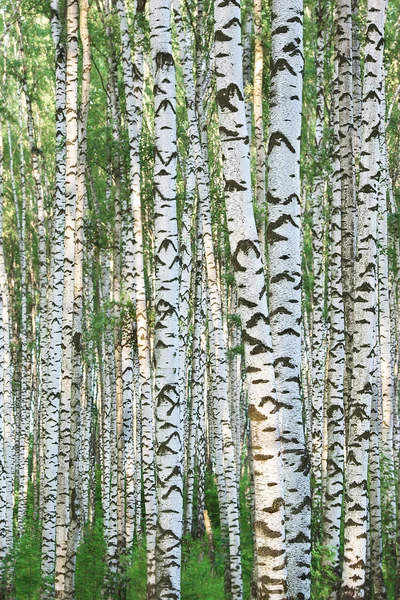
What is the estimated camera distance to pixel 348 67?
25.5 feet

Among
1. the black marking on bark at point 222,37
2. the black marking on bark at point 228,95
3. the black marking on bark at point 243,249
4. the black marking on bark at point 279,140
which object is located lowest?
the black marking on bark at point 243,249

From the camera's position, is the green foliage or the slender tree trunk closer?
the green foliage

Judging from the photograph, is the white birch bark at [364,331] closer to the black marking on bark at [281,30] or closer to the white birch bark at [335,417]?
the white birch bark at [335,417]

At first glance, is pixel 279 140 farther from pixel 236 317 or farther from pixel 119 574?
pixel 236 317

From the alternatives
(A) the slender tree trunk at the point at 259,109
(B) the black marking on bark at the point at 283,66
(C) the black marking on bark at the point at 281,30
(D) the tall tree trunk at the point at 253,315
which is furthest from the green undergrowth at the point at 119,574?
(C) the black marking on bark at the point at 281,30

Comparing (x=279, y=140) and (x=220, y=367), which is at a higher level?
(x=279, y=140)

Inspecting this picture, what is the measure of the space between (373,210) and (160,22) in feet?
8.34

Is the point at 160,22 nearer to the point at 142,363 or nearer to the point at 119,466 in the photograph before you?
the point at 142,363

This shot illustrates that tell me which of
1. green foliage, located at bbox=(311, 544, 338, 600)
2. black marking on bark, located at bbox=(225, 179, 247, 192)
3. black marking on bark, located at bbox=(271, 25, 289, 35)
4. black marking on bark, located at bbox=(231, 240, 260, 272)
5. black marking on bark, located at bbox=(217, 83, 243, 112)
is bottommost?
green foliage, located at bbox=(311, 544, 338, 600)

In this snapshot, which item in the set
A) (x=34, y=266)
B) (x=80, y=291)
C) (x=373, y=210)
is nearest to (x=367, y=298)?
(x=373, y=210)

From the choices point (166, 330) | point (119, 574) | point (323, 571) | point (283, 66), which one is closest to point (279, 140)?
point (283, 66)

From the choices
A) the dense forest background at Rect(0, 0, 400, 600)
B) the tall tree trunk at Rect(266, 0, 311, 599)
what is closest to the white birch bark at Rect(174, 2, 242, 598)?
the dense forest background at Rect(0, 0, 400, 600)

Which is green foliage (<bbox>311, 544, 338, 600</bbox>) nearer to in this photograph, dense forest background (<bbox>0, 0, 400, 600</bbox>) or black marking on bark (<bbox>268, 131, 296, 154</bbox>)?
dense forest background (<bbox>0, 0, 400, 600</bbox>)

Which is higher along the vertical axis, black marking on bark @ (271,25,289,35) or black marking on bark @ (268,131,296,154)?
black marking on bark @ (271,25,289,35)
